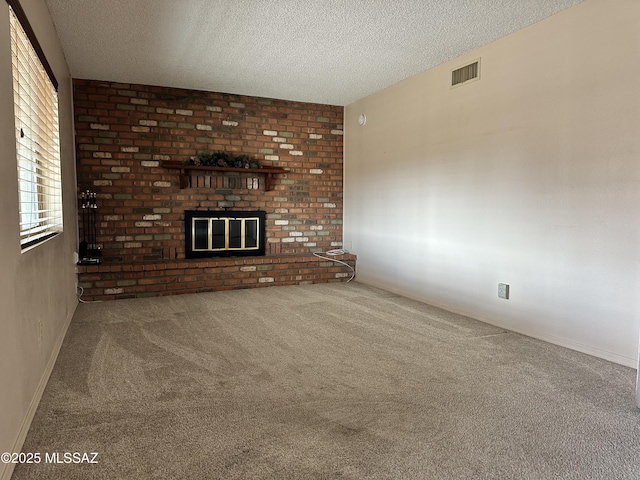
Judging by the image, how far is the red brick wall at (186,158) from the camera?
16.6ft

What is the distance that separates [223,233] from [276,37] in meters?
2.64

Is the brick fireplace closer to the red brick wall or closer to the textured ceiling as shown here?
the red brick wall

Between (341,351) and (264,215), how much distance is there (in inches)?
124

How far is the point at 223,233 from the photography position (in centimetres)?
560

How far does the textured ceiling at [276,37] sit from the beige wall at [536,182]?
1.09 feet

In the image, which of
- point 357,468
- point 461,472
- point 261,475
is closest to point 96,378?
point 261,475

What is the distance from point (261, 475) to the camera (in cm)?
164

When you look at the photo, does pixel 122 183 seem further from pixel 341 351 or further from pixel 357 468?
pixel 357 468

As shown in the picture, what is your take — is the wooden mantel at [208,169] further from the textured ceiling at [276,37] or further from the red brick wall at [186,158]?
the textured ceiling at [276,37]

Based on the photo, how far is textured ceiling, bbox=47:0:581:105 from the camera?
10.4ft

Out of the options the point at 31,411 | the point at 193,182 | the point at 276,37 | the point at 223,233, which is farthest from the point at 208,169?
the point at 31,411

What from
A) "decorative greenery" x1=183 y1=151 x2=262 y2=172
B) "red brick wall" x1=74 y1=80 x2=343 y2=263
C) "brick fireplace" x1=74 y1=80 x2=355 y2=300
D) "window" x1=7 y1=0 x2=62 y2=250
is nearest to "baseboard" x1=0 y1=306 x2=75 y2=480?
"window" x1=7 y1=0 x2=62 y2=250

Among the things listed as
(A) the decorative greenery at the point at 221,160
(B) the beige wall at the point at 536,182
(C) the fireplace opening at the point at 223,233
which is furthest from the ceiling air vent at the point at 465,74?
(C) the fireplace opening at the point at 223,233

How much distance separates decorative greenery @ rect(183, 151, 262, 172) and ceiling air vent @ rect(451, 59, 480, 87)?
105 inches
